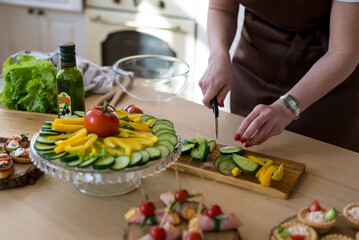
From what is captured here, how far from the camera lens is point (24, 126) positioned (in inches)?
62.7

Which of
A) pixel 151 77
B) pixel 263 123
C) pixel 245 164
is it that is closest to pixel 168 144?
pixel 245 164

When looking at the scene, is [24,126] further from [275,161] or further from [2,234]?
[275,161]

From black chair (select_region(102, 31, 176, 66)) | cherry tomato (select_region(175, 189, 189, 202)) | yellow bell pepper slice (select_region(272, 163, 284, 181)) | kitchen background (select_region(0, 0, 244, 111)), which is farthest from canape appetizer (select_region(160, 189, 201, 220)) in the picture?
black chair (select_region(102, 31, 176, 66))

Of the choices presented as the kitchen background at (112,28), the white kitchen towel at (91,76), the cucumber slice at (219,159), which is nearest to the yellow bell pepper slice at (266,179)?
the cucumber slice at (219,159)

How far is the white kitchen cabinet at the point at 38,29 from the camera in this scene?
390 cm

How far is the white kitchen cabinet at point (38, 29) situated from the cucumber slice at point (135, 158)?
9.86 ft

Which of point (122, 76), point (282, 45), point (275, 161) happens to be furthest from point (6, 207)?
point (282, 45)

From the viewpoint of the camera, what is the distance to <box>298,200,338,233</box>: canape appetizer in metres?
1.00

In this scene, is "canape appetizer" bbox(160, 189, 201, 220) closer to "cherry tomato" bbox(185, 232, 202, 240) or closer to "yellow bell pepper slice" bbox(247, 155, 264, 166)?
"cherry tomato" bbox(185, 232, 202, 240)

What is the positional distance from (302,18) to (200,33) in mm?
1771

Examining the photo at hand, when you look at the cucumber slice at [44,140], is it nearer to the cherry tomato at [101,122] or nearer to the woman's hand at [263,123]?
the cherry tomato at [101,122]

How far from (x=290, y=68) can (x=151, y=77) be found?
621mm

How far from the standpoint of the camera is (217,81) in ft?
5.10

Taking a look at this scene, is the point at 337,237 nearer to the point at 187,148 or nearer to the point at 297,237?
the point at 297,237
